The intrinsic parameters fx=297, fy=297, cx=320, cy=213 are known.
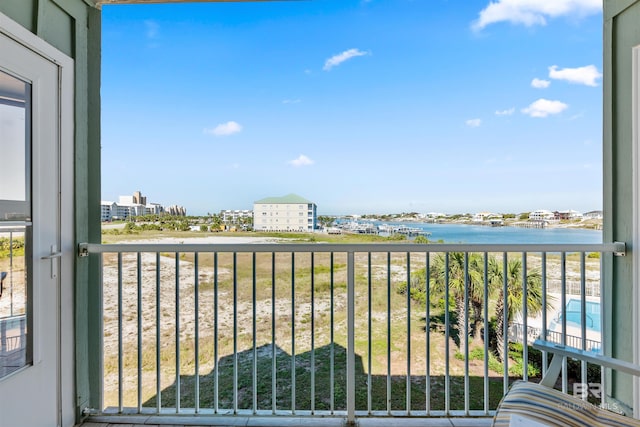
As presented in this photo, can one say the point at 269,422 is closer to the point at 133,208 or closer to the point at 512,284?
the point at 133,208

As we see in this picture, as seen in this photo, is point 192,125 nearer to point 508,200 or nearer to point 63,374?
point 63,374

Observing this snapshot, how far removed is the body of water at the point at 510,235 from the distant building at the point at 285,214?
875 millimetres

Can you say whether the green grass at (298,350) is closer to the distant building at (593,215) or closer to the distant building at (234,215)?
the distant building at (234,215)

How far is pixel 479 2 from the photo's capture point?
223cm

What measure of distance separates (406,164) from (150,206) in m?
2.00

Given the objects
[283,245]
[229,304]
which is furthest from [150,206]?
[283,245]

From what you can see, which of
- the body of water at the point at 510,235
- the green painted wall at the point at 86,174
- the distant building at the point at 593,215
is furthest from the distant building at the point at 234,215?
the distant building at the point at 593,215

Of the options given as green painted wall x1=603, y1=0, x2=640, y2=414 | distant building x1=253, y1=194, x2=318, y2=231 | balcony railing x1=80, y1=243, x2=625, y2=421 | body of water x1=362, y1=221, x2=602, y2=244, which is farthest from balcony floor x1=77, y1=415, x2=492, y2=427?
distant building x1=253, y1=194, x2=318, y2=231

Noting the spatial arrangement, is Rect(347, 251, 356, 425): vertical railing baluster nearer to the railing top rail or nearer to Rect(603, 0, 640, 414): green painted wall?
the railing top rail

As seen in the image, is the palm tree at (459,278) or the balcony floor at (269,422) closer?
the balcony floor at (269,422)

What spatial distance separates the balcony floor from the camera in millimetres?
1677

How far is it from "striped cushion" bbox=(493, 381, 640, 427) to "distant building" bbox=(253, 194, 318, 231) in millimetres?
1420

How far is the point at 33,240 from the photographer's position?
4.80ft

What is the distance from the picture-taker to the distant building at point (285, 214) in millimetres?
2133
